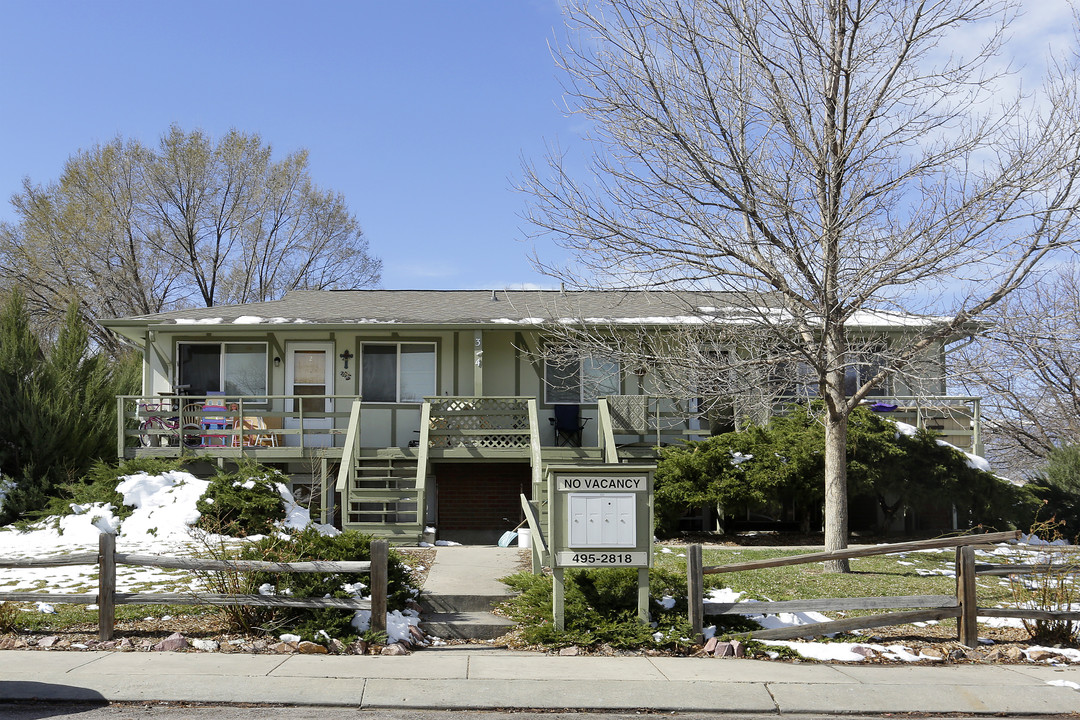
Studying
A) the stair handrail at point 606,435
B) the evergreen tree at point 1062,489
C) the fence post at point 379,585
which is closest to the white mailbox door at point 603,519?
the fence post at point 379,585

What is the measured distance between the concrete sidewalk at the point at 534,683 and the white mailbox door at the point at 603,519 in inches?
43.0

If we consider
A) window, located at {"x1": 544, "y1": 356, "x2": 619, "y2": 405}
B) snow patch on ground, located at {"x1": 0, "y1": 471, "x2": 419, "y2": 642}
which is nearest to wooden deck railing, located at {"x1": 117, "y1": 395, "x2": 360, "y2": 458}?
snow patch on ground, located at {"x1": 0, "y1": 471, "x2": 419, "y2": 642}

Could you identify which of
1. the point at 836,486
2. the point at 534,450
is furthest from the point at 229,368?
the point at 836,486

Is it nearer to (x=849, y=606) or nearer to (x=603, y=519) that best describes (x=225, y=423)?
(x=603, y=519)

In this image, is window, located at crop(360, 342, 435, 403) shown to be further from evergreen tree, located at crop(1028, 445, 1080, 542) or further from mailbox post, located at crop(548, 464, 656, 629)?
evergreen tree, located at crop(1028, 445, 1080, 542)

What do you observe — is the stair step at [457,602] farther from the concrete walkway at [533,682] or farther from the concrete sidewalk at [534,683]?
the concrete sidewalk at [534,683]

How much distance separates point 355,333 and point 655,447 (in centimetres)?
708

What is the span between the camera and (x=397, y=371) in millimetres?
19812

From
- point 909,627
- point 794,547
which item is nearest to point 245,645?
point 909,627

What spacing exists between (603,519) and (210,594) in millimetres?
3880

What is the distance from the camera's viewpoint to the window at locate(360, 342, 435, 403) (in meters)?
19.8

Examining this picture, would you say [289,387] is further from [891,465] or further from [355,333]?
[891,465]

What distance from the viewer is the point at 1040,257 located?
36.0ft

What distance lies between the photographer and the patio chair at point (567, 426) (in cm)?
1855
